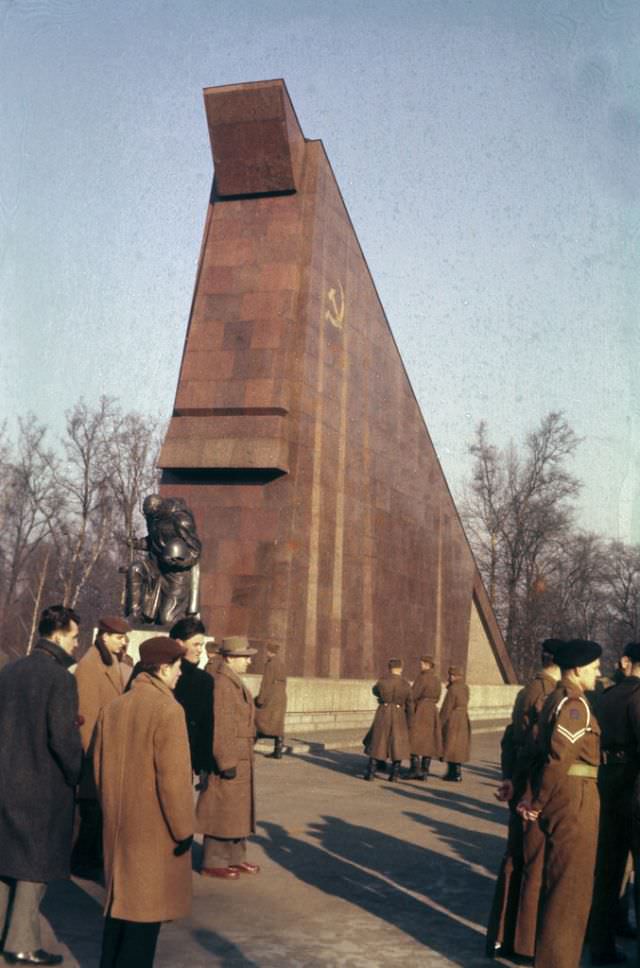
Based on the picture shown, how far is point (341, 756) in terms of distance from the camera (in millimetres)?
15570

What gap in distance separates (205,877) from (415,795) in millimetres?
5143

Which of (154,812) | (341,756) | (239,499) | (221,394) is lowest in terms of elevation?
(341,756)

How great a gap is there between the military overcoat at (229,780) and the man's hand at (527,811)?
2.27 metres

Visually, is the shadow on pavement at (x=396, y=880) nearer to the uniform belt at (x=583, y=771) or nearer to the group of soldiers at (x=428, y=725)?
the uniform belt at (x=583, y=771)

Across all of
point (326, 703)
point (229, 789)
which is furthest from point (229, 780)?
point (326, 703)

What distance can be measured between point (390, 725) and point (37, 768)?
317 inches

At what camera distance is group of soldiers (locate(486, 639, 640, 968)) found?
496cm

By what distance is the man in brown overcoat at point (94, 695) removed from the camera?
6926mm

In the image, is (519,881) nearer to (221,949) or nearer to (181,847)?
(221,949)

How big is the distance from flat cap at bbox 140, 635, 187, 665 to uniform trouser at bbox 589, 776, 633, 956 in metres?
2.57

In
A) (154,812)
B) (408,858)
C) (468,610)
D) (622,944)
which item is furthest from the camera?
(468,610)

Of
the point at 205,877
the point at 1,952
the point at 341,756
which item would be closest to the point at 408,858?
the point at 205,877

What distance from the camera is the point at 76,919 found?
19.2ft

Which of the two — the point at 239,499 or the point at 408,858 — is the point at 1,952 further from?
the point at 239,499
